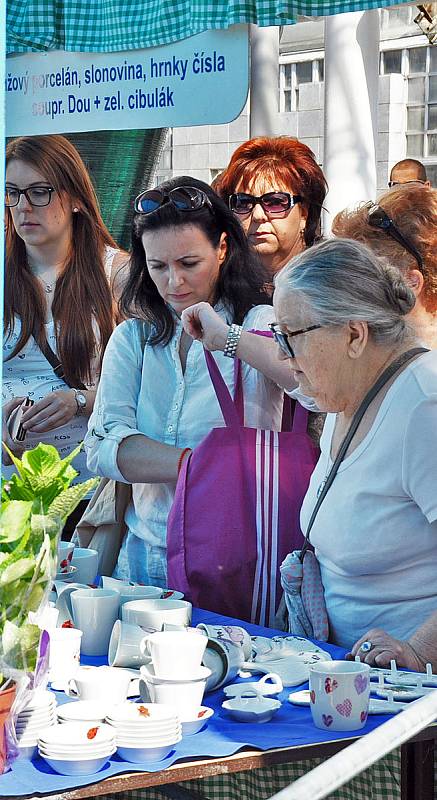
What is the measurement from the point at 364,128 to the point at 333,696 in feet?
9.82

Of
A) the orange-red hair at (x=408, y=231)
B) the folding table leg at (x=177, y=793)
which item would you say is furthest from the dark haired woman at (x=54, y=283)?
the folding table leg at (x=177, y=793)

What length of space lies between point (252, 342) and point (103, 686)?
1206 millimetres

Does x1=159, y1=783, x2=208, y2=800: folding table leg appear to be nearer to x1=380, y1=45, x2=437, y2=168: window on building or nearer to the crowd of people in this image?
the crowd of people

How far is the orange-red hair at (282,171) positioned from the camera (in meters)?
3.44

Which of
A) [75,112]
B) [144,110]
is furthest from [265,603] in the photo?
[75,112]

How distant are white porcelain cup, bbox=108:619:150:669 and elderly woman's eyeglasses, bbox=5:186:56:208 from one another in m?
2.06

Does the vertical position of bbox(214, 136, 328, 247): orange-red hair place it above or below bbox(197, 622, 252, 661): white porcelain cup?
above

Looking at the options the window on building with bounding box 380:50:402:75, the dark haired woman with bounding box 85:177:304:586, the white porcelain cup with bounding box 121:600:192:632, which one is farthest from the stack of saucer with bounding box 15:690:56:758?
the window on building with bounding box 380:50:402:75

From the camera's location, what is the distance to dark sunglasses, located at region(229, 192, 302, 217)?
3.40 meters

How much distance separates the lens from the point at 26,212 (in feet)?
12.5

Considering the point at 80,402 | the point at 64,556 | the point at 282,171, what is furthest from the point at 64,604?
the point at 282,171

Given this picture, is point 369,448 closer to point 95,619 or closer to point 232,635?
point 232,635

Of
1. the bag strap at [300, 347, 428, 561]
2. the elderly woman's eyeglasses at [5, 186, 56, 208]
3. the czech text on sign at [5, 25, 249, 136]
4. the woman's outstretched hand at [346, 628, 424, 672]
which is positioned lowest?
the woman's outstretched hand at [346, 628, 424, 672]

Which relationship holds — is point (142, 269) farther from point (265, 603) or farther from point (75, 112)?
point (265, 603)
